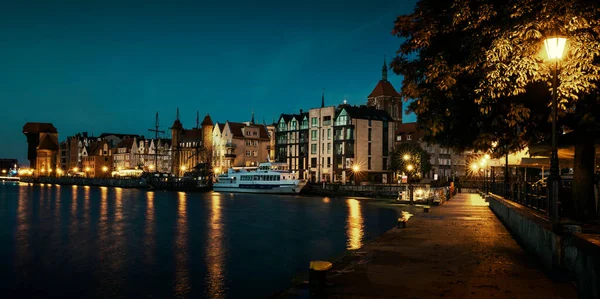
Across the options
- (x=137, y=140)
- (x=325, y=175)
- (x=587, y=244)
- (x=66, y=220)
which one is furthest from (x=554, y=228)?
(x=137, y=140)

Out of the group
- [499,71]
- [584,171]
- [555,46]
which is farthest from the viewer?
[584,171]

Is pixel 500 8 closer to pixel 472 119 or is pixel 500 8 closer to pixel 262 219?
pixel 472 119

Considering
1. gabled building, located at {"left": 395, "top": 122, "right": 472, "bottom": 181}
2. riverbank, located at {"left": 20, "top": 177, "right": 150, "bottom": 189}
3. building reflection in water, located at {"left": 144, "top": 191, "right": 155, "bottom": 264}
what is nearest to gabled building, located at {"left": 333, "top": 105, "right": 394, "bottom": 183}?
gabled building, located at {"left": 395, "top": 122, "right": 472, "bottom": 181}

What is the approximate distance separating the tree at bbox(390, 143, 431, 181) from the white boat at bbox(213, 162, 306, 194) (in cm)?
1785

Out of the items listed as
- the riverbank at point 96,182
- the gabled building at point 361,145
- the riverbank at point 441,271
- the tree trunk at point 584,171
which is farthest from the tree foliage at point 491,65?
the riverbank at point 96,182

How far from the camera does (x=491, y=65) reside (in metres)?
14.0

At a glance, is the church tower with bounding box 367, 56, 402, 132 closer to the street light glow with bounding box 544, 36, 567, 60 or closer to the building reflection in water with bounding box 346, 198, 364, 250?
the building reflection in water with bounding box 346, 198, 364, 250

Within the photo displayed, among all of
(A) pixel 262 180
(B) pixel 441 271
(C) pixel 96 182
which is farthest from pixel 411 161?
(C) pixel 96 182

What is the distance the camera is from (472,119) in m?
16.7

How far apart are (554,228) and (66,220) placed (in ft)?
142

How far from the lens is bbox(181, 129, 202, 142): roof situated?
458ft

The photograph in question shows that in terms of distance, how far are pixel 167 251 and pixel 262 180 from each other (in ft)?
217

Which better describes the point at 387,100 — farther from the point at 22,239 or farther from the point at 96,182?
the point at 22,239

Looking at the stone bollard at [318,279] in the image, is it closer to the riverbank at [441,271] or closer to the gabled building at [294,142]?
the riverbank at [441,271]
